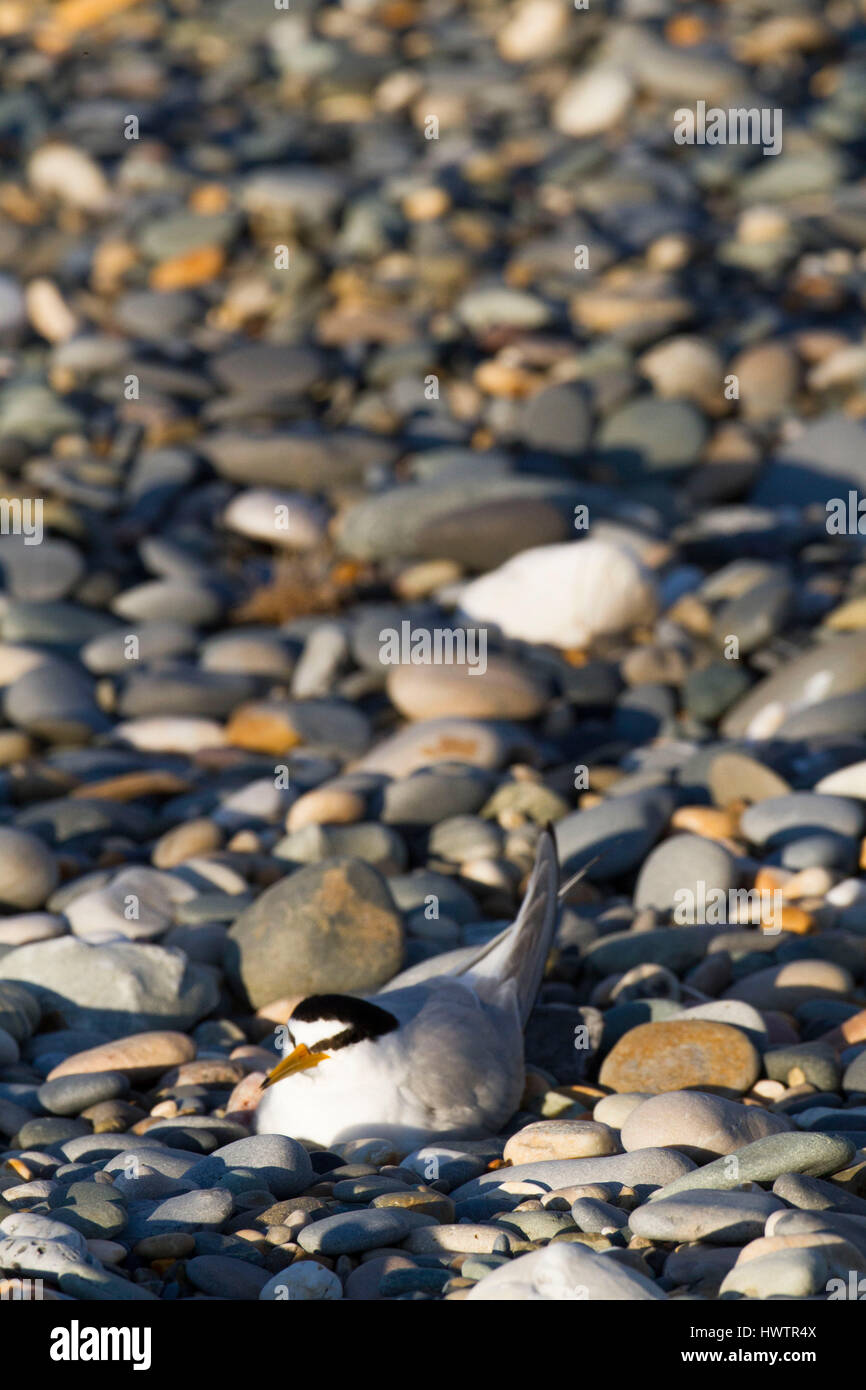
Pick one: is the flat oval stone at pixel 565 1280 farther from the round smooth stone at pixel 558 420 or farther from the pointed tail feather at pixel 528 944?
the round smooth stone at pixel 558 420

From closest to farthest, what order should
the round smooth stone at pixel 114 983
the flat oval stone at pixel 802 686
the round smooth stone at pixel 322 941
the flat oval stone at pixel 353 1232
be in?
1. the flat oval stone at pixel 353 1232
2. the round smooth stone at pixel 114 983
3. the round smooth stone at pixel 322 941
4. the flat oval stone at pixel 802 686

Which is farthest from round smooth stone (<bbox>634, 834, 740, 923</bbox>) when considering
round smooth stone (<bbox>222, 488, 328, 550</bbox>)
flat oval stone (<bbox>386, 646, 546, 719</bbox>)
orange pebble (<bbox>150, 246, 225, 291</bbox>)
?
orange pebble (<bbox>150, 246, 225, 291</bbox>)

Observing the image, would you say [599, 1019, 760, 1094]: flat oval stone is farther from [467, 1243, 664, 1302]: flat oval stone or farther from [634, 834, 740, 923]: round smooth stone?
[467, 1243, 664, 1302]: flat oval stone

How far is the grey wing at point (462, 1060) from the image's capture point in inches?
147

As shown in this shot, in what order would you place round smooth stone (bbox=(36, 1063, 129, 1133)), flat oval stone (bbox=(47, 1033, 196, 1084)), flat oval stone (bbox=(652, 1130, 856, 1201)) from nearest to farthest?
flat oval stone (bbox=(652, 1130, 856, 1201)) < round smooth stone (bbox=(36, 1063, 129, 1133)) < flat oval stone (bbox=(47, 1033, 196, 1084))

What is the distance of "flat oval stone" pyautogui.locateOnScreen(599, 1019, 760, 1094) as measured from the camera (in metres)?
3.90

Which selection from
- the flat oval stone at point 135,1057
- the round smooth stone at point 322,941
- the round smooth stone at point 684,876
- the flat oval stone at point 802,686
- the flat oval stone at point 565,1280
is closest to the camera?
the flat oval stone at point 565,1280

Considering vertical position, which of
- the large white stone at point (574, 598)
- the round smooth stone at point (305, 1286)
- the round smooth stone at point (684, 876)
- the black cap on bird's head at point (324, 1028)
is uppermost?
the large white stone at point (574, 598)

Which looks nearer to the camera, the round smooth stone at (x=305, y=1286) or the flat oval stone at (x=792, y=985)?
the round smooth stone at (x=305, y=1286)

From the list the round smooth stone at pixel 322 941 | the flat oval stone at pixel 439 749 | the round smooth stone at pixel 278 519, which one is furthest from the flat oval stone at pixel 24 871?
the round smooth stone at pixel 278 519

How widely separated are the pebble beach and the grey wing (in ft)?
0.41

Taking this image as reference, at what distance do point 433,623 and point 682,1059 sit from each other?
11.3 ft

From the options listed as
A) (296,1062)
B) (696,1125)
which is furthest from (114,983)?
(696,1125)

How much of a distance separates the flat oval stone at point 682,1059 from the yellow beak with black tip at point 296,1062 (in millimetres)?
847
